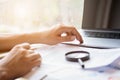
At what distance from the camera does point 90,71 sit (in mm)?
601

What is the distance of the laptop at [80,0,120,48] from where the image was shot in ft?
3.20

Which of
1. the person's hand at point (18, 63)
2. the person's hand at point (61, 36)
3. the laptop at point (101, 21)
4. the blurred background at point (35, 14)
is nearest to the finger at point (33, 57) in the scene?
the person's hand at point (18, 63)

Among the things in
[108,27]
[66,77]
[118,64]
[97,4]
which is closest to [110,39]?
[108,27]

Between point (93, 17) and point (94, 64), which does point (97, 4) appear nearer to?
point (93, 17)

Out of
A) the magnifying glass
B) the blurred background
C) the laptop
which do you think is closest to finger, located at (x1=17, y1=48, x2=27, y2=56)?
the magnifying glass

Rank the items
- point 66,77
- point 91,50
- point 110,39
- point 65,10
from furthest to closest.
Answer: point 65,10, point 110,39, point 91,50, point 66,77

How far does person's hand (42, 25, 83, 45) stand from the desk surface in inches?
4.4

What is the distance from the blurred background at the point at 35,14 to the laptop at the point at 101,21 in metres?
0.14

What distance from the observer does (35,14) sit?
1.25 m

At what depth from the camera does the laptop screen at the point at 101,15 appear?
982 mm

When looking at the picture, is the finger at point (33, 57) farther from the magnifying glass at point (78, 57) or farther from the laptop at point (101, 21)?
the laptop at point (101, 21)

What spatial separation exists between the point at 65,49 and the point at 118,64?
264 millimetres

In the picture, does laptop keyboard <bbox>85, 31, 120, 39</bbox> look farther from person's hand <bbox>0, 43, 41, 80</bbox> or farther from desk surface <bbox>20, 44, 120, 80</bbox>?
person's hand <bbox>0, 43, 41, 80</bbox>

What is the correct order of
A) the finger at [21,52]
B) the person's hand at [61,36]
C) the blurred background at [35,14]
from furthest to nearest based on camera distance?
the blurred background at [35,14] → the person's hand at [61,36] → the finger at [21,52]
